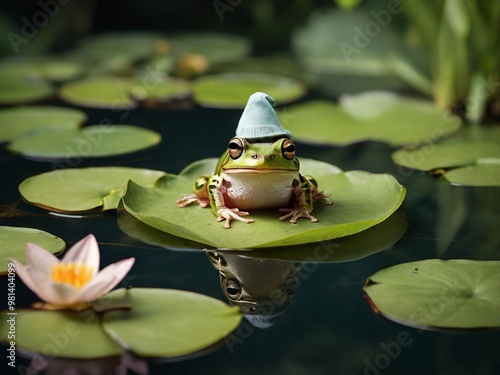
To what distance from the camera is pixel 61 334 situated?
1.62m

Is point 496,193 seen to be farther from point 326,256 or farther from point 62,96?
point 62,96

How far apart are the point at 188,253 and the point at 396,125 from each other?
71.6 inches

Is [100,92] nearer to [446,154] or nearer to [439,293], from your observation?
[446,154]

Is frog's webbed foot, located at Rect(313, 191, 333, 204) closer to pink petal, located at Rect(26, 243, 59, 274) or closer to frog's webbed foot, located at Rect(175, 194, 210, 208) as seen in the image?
frog's webbed foot, located at Rect(175, 194, 210, 208)

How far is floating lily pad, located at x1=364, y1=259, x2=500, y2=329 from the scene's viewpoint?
1730 millimetres

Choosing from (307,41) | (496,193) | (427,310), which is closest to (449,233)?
(496,193)

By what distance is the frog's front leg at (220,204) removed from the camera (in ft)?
7.26

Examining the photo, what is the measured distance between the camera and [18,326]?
5.46ft

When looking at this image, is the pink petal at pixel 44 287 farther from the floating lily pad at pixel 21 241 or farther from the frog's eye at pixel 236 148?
the frog's eye at pixel 236 148

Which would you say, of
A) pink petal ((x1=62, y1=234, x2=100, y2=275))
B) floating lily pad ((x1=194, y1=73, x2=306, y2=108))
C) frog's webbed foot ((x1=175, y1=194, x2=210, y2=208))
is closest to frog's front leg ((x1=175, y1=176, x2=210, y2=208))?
frog's webbed foot ((x1=175, y1=194, x2=210, y2=208))

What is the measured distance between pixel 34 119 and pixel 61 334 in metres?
2.26

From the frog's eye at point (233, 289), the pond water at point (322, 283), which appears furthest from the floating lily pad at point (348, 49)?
the frog's eye at point (233, 289)

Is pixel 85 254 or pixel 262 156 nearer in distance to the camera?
pixel 85 254

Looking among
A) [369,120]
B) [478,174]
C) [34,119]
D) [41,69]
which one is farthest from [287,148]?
[41,69]
